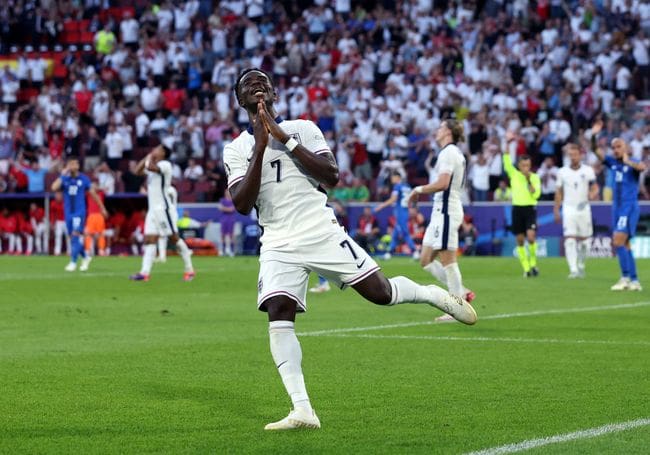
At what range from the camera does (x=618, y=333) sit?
13727mm

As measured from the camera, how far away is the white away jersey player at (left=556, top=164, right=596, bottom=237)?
25.6 m

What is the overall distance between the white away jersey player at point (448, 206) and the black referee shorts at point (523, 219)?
34.1 ft

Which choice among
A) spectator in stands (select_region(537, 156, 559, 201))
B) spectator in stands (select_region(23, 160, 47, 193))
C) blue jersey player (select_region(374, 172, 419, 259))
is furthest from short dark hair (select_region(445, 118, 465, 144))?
spectator in stands (select_region(23, 160, 47, 193))

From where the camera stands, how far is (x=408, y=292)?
852 centimetres

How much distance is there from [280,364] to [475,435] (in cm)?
120

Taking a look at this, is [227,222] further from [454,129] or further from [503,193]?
[454,129]

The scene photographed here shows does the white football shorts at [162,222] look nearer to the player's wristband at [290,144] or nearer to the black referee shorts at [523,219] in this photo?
the black referee shorts at [523,219]

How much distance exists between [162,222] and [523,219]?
23.7 ft

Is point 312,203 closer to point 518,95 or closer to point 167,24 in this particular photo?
point 518,95

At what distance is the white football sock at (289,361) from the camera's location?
771 centimetres

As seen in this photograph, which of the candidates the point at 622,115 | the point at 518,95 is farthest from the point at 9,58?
the point at 622,115

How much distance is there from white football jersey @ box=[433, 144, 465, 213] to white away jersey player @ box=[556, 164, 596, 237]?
10205mm

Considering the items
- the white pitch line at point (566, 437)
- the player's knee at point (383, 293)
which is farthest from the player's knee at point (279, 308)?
the white pitch line at point (566, 437)

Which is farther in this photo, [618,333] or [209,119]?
[209,119]
